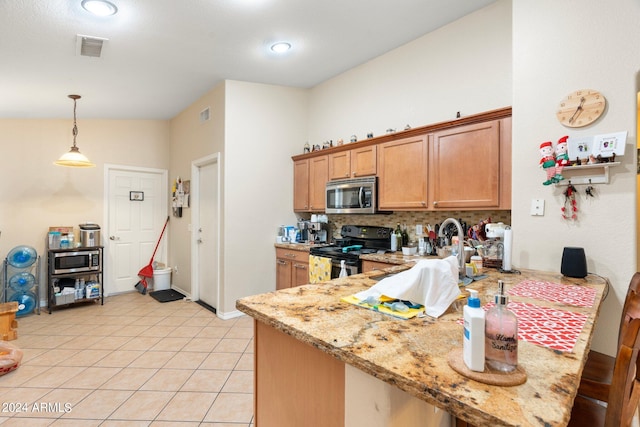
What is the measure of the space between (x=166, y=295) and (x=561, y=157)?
207 inches

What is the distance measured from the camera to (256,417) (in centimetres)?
139

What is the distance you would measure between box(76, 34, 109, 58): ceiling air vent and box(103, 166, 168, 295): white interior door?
2562 millimetres

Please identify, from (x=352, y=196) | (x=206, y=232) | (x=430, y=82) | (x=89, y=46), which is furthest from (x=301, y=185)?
(x=89, y=46)

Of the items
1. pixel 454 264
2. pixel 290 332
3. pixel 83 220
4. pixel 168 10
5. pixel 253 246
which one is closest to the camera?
pixel 290 332

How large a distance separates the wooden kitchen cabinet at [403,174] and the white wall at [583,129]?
0.85 metres

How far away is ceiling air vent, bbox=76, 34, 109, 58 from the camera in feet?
9.08

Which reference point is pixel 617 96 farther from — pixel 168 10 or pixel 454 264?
pixel 168 10

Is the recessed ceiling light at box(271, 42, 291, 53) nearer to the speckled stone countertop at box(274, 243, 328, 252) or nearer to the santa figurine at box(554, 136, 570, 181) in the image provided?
the speckled stone countertop at box(274, 243, 328, 252)

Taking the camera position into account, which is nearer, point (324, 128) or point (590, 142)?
point (590, 142)

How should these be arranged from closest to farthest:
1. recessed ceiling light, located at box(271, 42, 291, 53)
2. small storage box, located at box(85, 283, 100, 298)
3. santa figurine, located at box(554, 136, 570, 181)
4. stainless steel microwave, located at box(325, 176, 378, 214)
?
santa figurine, located at box(554, 136, 570, 181), recessed ceiling light, located at box(271, 42, 291, 53), stainless steel microwave, located at box(325, 176, 378, 214), small storage box, located at box(85, 283, 100, 298)

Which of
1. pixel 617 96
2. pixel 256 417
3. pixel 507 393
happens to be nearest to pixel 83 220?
pixel 256 417

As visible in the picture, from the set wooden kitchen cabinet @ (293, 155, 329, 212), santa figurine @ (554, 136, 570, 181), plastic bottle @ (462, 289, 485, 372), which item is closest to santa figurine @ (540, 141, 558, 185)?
santa figurine @ (554, 136, 570, 181)

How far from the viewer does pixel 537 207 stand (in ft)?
7.08

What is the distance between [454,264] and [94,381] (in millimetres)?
2863
